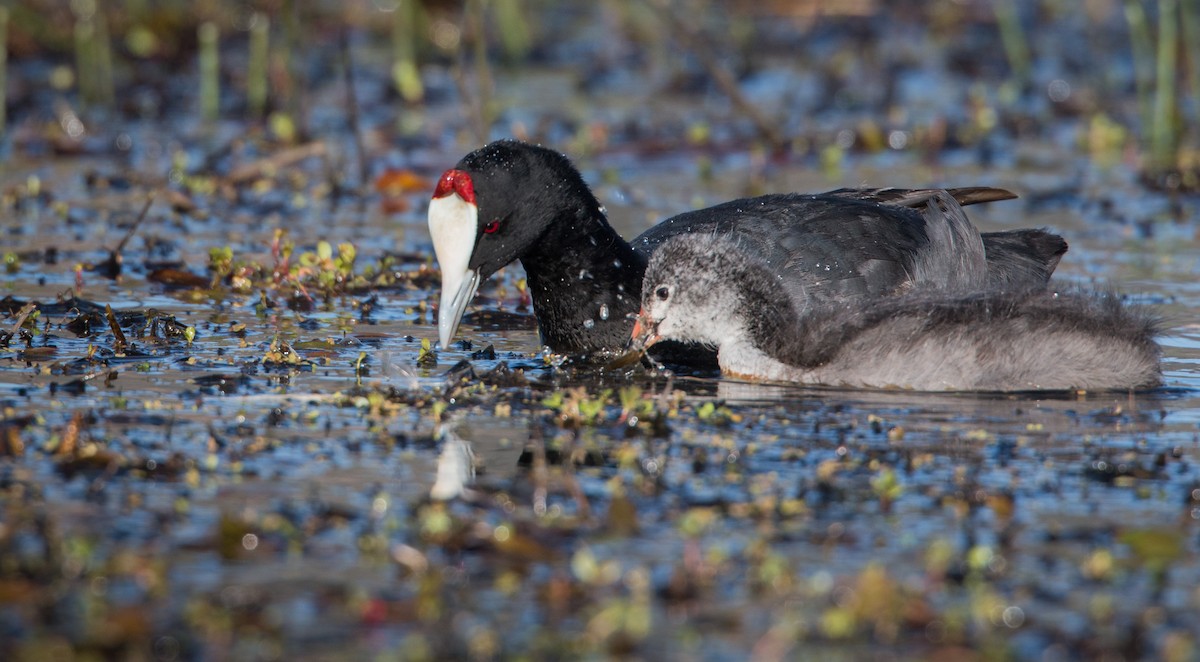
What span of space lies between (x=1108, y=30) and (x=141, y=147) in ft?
27.6

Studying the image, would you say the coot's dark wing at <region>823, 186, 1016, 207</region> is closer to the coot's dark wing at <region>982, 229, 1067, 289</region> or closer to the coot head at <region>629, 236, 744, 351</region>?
the coot's dark wing at <region>982, 229, 1067, 289</region>

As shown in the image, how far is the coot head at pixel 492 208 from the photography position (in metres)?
5.34

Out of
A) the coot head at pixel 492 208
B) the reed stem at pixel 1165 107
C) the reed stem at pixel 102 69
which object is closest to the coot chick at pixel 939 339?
the coot head at pixel 492 208

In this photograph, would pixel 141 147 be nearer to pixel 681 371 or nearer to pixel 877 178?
pixel 877 178

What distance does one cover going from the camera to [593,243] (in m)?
5.76

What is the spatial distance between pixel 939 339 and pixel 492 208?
155 cm

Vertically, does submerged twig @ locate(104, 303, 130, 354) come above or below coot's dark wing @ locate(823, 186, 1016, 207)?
below

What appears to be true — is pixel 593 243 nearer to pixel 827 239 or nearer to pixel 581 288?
pixel 581 288

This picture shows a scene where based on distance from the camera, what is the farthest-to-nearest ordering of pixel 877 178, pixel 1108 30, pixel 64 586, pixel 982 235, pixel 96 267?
pixel 1108 30 < pixel 877 178 < pixel 96 267 < pixel 982 235 < pixel 64 586

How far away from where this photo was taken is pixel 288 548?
11.9 feet

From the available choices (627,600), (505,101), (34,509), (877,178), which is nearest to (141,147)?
(505,101)

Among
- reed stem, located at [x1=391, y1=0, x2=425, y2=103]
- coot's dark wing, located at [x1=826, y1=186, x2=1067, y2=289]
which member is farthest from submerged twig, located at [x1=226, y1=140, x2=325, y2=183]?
coot's dark wing, located at [x1=826, y1=186, x2=1067, y2=289]

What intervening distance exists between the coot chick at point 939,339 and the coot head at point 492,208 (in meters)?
0.55

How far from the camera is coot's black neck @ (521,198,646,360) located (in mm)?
5723
